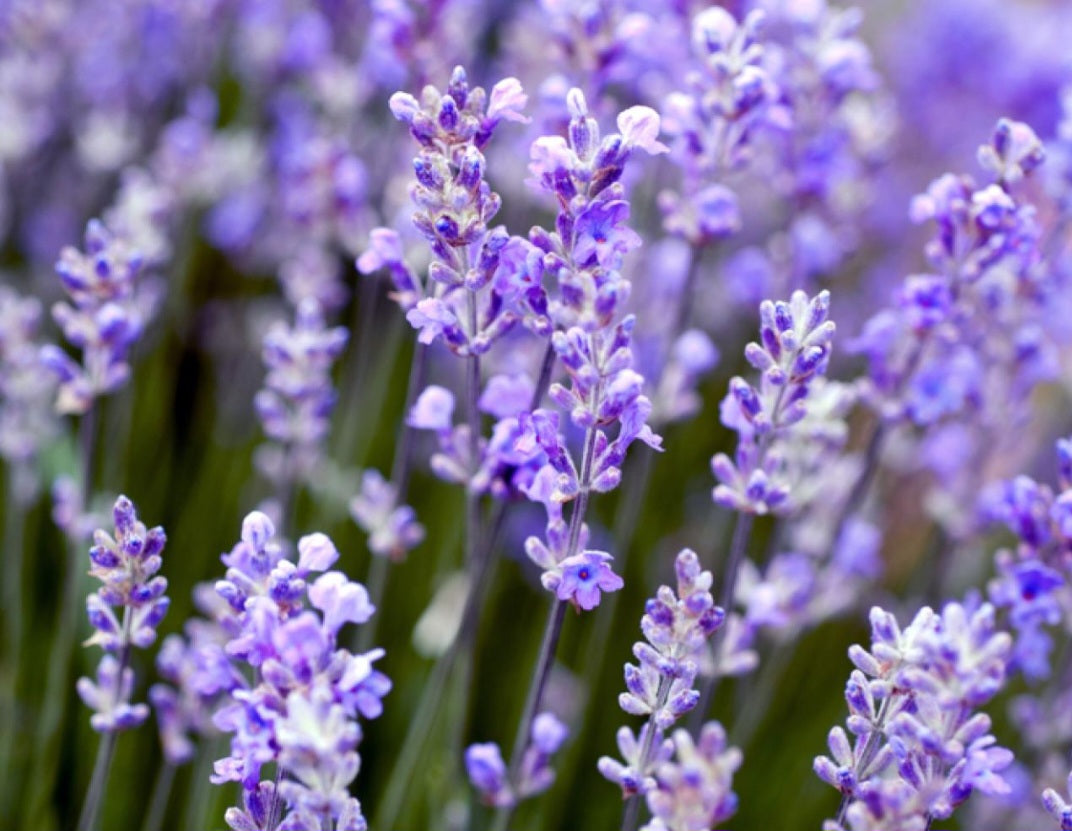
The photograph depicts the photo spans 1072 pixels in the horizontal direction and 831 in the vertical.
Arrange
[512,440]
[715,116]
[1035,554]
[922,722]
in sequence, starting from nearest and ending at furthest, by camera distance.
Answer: [922,722], [512,440], [1035,554], [715,116]

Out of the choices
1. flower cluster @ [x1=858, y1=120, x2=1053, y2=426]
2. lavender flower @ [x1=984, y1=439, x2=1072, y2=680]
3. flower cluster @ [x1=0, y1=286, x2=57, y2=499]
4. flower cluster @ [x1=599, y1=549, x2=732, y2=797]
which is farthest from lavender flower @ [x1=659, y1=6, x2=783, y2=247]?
flower cluster @ [x1=0, y1=286, x2=57, y2=499]

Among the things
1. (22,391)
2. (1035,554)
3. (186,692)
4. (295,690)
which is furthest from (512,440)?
(22,391)

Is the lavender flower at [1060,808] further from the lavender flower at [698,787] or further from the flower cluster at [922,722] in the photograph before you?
the lavender flower at [698,787]

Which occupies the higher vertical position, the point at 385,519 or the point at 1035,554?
the point at 1035,554

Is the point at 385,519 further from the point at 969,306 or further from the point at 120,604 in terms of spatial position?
the point at 969,306

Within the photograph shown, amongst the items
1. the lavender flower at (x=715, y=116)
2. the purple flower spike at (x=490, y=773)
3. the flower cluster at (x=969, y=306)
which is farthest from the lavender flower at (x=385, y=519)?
the flower cluster at (x=969, y=306)

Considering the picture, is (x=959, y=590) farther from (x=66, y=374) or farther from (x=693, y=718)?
(x=66, y=374)

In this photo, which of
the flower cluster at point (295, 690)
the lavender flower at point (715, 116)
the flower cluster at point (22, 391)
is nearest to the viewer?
the flower cluster at point (295, 690)

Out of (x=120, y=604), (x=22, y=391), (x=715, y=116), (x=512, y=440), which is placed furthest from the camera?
(x=22, y=391)
